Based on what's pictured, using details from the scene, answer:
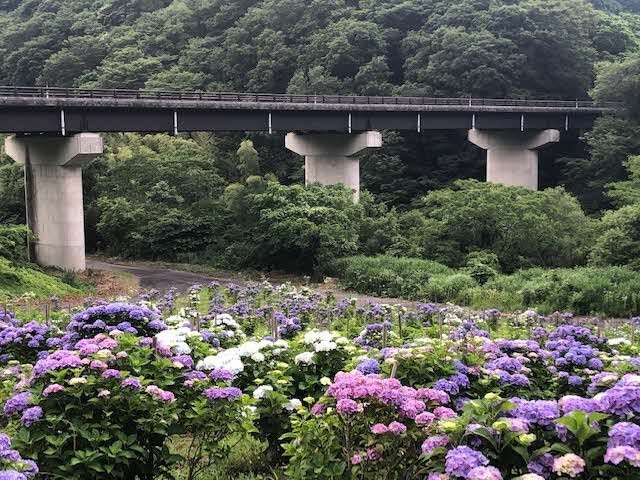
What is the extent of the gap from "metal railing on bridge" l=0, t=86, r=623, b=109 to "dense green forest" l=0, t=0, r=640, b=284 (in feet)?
14.2

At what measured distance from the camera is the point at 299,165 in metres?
68.3

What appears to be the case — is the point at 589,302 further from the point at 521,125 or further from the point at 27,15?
the point at 27,15

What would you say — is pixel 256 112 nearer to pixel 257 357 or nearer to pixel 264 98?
pixel 264 98

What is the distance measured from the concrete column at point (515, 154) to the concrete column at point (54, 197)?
35483 mm

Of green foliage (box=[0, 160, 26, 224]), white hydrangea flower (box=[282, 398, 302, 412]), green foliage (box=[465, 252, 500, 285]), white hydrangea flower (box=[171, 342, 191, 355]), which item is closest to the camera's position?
white hydrangea flower (box=[282, 398, 302, 412])

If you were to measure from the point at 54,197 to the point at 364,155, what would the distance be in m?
23.0

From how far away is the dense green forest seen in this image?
135 ft

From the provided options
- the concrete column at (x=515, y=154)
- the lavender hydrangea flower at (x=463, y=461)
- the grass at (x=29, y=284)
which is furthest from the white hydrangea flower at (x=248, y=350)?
the concrete column at (x=515, y=154)

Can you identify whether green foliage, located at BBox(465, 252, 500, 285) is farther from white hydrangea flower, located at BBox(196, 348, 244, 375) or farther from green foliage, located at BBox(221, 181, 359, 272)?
white hydrangea flower, located at BBox(196, 348, 244, 375)

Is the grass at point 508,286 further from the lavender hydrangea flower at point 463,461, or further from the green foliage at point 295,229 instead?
the lavender hydrangea flower at point 463,461

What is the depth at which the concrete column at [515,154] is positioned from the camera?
211 ft

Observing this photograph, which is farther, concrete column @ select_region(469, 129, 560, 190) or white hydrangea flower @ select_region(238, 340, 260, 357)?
concrete column @ select_region(469, 129, 560, 190)

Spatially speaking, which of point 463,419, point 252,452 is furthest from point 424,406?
point 252,452

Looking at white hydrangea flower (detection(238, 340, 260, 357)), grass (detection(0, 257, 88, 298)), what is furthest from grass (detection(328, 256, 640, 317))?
white hydrangea flower (detection(238, 340, 260, 357))
